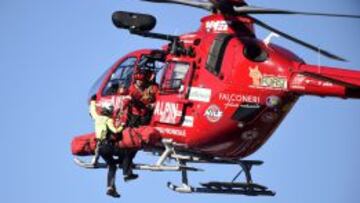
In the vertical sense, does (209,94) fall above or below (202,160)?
above

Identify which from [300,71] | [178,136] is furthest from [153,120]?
[300,71]

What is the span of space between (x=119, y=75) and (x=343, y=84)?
6.25 meters

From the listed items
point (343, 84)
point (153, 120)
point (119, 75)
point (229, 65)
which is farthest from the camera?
point (119, 75)

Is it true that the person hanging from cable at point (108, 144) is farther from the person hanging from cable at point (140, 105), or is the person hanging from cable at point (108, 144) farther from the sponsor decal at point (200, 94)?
the sponsor decal at point (200, 94)

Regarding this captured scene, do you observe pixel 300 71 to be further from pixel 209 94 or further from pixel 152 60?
pixel 152 60

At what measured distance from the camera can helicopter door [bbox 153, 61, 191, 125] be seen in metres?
20.9

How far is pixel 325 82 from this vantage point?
1916cm

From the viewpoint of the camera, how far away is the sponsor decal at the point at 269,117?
20.1 metres

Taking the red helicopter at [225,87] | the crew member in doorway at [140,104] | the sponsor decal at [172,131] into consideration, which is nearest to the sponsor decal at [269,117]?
the red helicopter at [225,87]

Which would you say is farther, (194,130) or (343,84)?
(194,130)

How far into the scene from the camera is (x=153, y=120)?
2153 centimetres

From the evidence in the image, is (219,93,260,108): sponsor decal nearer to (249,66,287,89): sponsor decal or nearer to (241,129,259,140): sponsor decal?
(249,66,287,89): sponsor decal

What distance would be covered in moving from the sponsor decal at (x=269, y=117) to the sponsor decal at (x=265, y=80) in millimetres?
611

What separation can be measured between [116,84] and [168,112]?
232 cm
